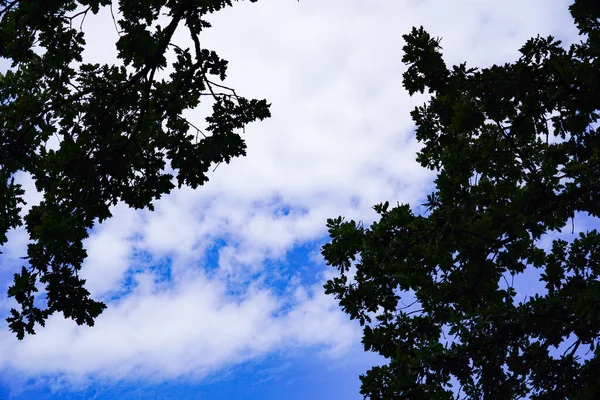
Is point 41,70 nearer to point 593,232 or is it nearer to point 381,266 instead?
point 381,266

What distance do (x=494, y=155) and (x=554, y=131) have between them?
114 cm

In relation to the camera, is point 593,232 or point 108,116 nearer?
Answer: point 108,116

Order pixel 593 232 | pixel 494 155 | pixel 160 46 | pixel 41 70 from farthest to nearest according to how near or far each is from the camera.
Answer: pixel 593 232, pixel 494 155, pixel 41 70, pixel 160 46

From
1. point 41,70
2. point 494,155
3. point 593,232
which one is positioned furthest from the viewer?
point 593,232

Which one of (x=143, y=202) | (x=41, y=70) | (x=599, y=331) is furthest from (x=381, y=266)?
(x=41, y=70)

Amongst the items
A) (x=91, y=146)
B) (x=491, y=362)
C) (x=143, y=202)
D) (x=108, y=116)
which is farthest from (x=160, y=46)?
(x=491, y=362)

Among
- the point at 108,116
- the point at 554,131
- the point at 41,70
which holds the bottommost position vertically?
the point at 554,131

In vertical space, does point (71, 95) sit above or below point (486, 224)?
above

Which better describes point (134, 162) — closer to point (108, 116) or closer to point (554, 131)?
point (108, 116)

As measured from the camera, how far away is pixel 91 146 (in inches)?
280

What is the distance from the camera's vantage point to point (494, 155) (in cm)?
842

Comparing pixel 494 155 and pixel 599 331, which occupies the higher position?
pixel 494 155

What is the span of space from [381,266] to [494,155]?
2467 mm

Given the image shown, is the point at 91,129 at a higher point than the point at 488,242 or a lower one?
higher
